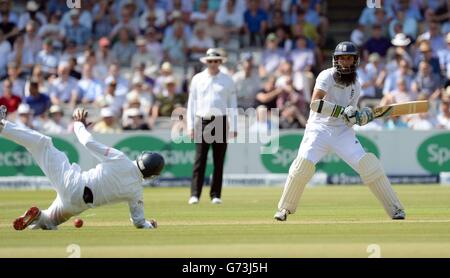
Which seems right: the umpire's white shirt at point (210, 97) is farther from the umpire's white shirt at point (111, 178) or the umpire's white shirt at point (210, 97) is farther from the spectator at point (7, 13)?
the spectator at point (7, 13)

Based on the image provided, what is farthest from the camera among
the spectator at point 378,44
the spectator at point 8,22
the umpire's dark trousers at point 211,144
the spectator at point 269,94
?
the spectator at point 8,22

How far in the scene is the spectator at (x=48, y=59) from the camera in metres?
21.4

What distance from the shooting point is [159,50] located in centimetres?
2161

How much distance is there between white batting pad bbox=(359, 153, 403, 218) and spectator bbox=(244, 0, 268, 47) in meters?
11.3

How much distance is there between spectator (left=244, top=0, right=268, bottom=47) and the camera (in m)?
21.8

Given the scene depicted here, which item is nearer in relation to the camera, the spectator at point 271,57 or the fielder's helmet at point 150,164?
the fielder's helmet at point 150,164

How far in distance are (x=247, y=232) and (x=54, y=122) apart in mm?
10392

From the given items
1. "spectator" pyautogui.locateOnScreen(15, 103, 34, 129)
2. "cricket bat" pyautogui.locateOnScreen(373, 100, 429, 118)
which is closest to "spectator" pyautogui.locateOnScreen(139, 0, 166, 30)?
"spectator" pyautogui.locateOnScreen(15, 103, 34, 129)

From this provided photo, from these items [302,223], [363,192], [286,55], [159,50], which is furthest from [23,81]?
[302,223]

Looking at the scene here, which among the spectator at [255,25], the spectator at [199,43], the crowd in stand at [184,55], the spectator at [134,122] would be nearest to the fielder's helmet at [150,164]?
the crowd in stand at [184,55]

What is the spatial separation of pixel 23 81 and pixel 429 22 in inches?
303

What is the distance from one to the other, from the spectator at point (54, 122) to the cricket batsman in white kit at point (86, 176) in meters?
9.52
